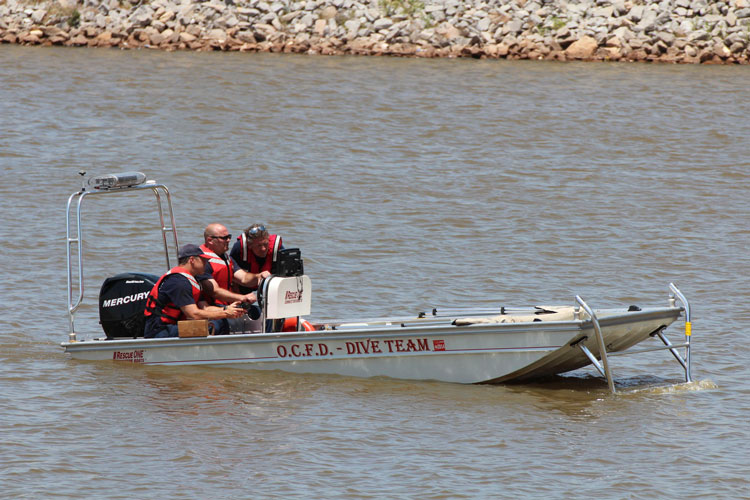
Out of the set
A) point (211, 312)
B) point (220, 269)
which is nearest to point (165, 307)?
point (211, 312)

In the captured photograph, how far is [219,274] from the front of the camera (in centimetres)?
888

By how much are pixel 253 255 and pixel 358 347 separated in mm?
1304

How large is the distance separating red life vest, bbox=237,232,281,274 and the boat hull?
29.6 inches

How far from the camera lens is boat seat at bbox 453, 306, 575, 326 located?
8266 millimetres

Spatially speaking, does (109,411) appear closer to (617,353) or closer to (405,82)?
(617,353)

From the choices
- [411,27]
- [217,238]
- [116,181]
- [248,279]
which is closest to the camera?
[217,238]

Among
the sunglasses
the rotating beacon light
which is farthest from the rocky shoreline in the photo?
the sunglasses

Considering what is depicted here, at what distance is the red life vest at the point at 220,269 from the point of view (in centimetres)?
882

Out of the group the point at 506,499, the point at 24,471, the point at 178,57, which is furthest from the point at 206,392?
the point at 178,57

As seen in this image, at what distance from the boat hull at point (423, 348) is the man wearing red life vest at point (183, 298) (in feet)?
0.62

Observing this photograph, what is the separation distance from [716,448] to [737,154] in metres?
12.6

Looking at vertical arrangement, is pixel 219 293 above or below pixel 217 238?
below

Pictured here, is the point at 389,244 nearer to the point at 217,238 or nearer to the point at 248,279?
the point at 248,279

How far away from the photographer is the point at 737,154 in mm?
19031
